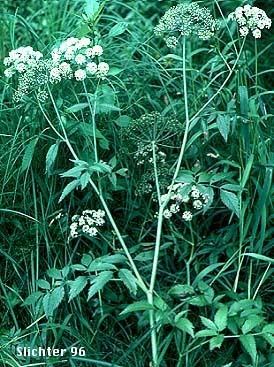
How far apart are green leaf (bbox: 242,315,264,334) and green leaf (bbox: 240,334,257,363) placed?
2 cm

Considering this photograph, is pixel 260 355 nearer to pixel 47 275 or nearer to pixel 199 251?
pixel 199 251

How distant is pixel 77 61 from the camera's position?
7.43ft

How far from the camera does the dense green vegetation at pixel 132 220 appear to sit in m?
2.17

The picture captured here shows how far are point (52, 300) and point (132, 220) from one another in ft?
1.76

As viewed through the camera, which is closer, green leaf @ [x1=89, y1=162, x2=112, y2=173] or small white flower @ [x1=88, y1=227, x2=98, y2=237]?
green leaf @ [x1=89, y1=162, x2=112, y2=173]

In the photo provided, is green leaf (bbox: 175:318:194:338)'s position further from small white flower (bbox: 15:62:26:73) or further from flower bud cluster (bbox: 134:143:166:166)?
small white flower (bbox: 15:62:26:73)

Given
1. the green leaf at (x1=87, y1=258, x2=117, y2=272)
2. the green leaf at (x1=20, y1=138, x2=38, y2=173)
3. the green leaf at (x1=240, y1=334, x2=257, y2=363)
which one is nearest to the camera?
the green leaf at (x1=240, y1=334, x2=257, y2=363)

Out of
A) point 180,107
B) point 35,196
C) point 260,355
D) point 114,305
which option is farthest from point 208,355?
point 180,107

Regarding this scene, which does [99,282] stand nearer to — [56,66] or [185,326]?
[185,326]

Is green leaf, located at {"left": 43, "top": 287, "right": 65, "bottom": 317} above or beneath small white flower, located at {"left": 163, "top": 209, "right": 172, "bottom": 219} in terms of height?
beneath

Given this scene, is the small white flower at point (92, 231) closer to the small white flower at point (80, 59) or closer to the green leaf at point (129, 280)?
the green leaf at point (129, 280)

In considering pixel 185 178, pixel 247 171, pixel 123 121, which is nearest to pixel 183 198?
pixel 185 178

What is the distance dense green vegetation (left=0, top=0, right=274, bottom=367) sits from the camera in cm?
217

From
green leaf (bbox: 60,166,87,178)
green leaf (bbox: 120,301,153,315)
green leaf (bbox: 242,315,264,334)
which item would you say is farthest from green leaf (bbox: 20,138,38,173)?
green leaf (bbox: 242,315,264,334)
